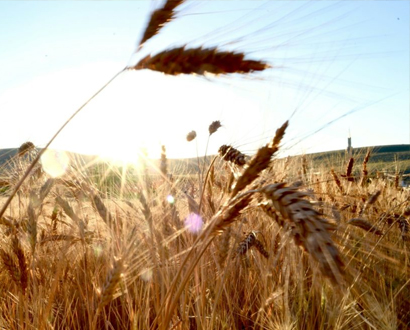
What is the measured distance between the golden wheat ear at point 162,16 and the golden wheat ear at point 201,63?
8 cm

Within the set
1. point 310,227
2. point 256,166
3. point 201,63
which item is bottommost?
point 310,227

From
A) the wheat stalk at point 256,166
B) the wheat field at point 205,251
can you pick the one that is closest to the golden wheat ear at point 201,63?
the wheat field at point 205,251

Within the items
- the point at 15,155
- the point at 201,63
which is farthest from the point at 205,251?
the point at 201,63

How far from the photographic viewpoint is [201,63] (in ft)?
3.69

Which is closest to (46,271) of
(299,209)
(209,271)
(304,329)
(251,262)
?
(209,271)

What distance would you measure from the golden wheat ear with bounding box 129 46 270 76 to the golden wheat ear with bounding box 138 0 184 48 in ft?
0.26

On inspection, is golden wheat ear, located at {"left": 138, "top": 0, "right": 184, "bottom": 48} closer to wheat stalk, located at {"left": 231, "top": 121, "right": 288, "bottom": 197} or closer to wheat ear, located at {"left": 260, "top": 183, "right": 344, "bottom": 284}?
wheat stalk, located at {"left": 231, "top": 121, "right": 288, "bottom": 197}

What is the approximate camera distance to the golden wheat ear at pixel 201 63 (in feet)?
3.68

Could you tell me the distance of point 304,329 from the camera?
190 cm

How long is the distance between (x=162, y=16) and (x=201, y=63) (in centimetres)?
21

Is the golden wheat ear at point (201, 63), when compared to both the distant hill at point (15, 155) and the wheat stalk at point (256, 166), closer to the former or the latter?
the wheat stalk at point (256, 166)

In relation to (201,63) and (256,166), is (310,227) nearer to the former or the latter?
(256,166)

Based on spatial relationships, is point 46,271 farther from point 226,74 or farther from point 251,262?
point 226,74

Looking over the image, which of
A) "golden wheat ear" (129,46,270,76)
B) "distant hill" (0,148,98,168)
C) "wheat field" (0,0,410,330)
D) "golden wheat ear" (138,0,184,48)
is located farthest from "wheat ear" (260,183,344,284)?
"distant hill" (0,148,98,168)
